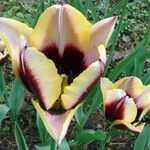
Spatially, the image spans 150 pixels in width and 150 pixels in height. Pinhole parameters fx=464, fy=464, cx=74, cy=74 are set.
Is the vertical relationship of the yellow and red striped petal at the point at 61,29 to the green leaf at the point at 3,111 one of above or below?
above

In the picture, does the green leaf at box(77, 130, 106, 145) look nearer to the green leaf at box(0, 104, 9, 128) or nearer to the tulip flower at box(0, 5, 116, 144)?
Result: the green leaf at box(0, 104, 9, 128)

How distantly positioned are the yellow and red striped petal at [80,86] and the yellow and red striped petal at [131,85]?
264mm

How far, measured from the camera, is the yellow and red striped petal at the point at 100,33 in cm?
101

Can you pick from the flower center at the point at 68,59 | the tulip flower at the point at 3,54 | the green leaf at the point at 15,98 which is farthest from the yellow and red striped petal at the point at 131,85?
the green leaf at the point at 15,98

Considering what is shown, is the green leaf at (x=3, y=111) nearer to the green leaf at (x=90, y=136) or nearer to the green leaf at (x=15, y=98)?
the green leaf at (x=15, y=98)

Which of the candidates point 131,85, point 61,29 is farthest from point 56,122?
point 131,85

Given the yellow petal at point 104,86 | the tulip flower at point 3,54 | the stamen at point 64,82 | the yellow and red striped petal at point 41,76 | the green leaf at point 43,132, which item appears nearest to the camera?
the yellow and red striped petal at point 41,76

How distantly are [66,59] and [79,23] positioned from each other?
0.12 m

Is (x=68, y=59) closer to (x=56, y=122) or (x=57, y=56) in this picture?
(x=57, y=56)

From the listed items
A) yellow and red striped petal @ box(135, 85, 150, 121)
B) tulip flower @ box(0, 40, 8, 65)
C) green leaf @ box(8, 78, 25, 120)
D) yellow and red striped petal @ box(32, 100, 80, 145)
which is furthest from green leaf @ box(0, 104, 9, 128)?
yellow and red striped petal @ box(32, 100, 80, 145)

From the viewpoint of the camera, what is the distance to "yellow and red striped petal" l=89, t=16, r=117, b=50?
1012mm

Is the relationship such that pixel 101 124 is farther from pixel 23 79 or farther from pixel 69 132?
pixel 23 79

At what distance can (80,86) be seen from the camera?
37.6 inches

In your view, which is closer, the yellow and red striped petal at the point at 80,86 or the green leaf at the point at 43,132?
the yellow and red striped petal at the point at 80,86
